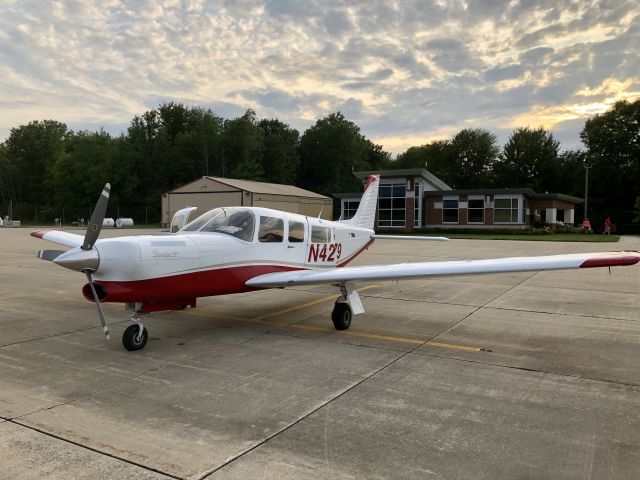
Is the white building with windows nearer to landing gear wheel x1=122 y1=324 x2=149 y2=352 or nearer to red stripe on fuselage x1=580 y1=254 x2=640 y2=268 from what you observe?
landing gear wheel x1=122 y1=324 x2=149 y2=352

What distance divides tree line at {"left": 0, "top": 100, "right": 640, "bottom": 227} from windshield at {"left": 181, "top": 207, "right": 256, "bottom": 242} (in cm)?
6267

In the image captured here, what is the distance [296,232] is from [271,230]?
673 millimetres

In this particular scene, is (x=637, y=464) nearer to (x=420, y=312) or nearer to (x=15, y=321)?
(x=420, y=312)

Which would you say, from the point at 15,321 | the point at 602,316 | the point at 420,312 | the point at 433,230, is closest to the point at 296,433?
the point at 420,312

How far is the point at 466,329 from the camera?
760 centimetres

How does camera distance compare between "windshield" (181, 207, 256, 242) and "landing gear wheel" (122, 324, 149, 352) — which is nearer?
"landing gear wheel" (122, 324, 149, 352)

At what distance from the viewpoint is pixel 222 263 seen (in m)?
6.86

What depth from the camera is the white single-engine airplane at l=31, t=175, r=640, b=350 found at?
226 inches

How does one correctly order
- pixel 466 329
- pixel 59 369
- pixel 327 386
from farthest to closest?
pixel 466 329 → pixel 59 369 → pixel 327 386

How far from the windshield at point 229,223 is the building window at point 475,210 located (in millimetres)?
42316

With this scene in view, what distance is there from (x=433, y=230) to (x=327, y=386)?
42.9 m

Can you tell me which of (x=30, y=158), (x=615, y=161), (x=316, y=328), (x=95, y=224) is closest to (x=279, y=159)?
(x=615, y=161)

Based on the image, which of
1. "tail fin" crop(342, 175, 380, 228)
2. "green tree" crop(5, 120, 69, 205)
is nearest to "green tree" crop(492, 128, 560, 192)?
"tail fin" crop(342, 175, 380, 228)

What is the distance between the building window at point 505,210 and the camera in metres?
44.7
